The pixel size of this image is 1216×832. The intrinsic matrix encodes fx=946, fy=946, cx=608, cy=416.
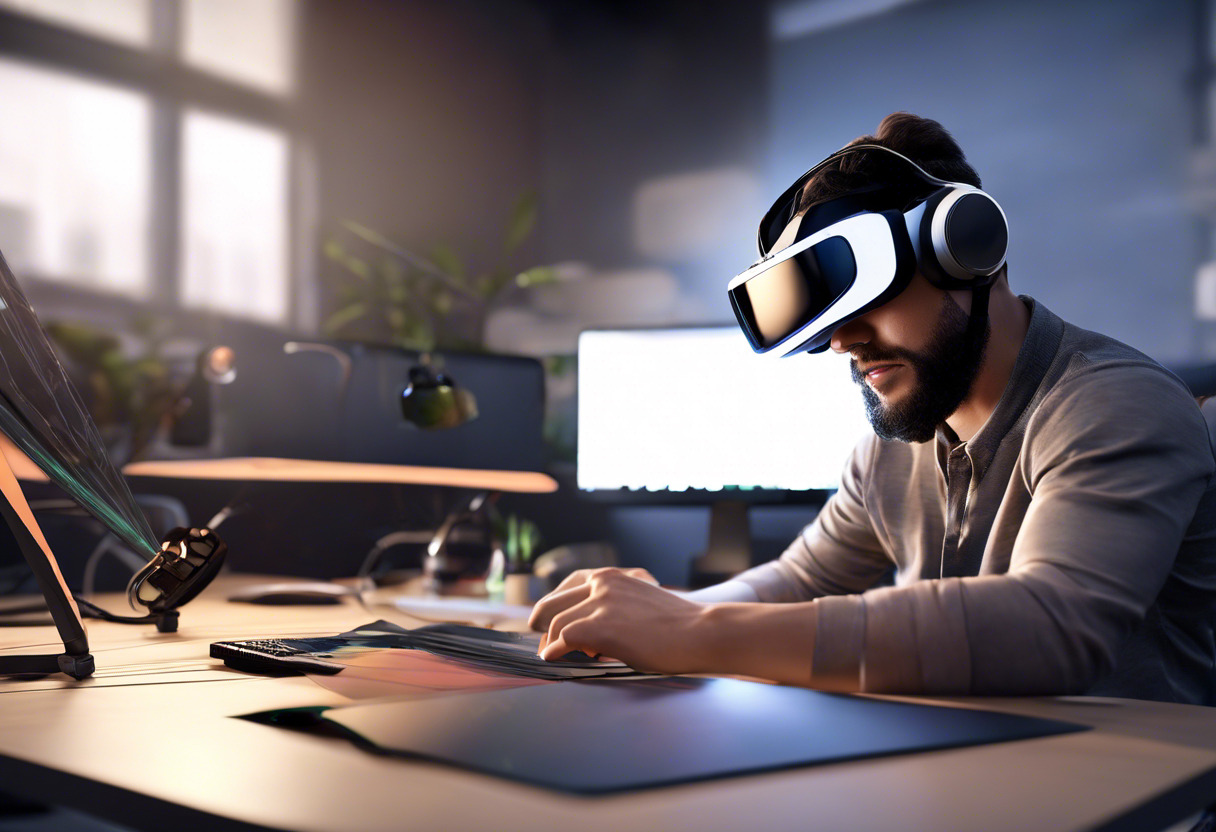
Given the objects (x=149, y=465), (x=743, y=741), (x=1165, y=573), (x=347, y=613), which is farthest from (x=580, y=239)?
(x=743, y=741)

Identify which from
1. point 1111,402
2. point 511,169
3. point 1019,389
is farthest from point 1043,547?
point 511,169

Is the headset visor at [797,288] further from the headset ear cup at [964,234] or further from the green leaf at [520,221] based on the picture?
the green leaf at [520,221]

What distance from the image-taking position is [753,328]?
3.38 ft

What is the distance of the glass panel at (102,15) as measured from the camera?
208 centimetres

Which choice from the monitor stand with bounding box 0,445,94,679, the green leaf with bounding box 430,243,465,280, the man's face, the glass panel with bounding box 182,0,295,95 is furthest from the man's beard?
the glass panel with bounding box 182,0,295,95

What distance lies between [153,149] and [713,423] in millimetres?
1543

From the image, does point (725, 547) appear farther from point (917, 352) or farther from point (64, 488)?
point (64, 488)

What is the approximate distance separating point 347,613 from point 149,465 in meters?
0.95

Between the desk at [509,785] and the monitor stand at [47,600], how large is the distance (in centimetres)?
12

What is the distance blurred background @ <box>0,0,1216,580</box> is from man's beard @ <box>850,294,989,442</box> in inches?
35.4

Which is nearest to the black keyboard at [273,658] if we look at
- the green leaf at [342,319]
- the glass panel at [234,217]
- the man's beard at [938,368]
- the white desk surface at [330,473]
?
the man's beard at [938,368]

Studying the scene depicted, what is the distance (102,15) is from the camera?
86.2 inches

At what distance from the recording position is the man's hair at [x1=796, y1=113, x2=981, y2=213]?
3.25 ft

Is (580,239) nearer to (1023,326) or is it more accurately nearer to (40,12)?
(40,12)
